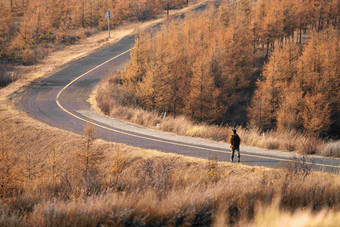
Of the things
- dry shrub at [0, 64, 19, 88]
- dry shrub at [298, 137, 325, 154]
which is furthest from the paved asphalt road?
dry shrub at [0, 64, 19, 88]

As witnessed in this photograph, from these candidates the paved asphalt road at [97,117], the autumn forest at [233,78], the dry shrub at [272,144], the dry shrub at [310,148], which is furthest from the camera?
the autumn forest at [233,78]

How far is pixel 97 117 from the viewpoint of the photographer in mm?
22812

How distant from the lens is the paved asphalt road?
14.1 meters

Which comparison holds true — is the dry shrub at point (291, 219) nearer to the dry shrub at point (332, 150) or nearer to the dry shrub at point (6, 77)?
the dry shrub at point (332, 150)

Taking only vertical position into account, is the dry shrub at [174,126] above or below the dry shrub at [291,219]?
below

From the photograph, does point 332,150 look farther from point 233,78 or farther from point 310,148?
point 233,78

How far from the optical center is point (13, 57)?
41.5m

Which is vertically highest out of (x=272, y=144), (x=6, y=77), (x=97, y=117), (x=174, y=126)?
(x=6, y=77)

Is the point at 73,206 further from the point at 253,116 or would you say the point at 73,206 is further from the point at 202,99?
the point at 253,116

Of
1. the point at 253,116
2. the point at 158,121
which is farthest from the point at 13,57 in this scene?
the point at 253,116

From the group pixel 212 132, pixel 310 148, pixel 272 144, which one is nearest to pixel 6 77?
pixel 212 132

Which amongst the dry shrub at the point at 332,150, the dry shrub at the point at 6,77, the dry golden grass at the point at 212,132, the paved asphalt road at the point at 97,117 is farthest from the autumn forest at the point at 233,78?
the dry shrub at the point at 332,150

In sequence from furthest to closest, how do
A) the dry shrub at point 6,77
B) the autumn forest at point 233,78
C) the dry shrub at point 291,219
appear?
the autumn forest at point 233,78
the dry shrub at point 6,77
the dry shrub at point 291,219

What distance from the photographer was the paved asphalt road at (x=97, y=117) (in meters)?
14.1
